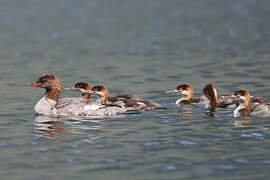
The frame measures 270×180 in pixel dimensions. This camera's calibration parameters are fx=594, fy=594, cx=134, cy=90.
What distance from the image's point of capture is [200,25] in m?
39.8

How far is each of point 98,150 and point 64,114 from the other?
170 inches

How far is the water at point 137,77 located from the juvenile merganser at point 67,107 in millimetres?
522

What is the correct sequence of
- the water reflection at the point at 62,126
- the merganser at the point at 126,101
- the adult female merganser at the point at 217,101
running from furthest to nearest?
the adult female merganser at the point at 217,101 → the merganser at the point at 126,101 → the water reflection at the point at 62,126

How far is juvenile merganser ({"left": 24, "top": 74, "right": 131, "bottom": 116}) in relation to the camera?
602 inches

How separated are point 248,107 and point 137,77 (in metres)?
7.99

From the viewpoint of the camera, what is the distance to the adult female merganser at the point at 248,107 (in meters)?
14.3

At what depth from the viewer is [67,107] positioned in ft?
50.8

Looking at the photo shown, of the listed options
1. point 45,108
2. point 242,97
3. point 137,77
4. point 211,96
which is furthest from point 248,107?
point 137,77

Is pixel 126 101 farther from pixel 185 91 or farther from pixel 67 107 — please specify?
pixel 185 91

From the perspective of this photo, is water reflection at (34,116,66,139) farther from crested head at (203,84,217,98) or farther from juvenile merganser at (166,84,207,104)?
crested head at (203,84,217,98)

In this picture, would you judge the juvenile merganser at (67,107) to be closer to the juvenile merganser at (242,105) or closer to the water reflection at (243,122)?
the juvenile merganser at (242,105)

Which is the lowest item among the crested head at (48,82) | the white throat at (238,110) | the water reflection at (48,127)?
the water reflection at (48,127)

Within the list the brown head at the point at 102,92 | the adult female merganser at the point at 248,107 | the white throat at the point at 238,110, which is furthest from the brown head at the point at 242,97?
the brown head at the point at 102,92

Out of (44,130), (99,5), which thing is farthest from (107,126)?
(99,5)
